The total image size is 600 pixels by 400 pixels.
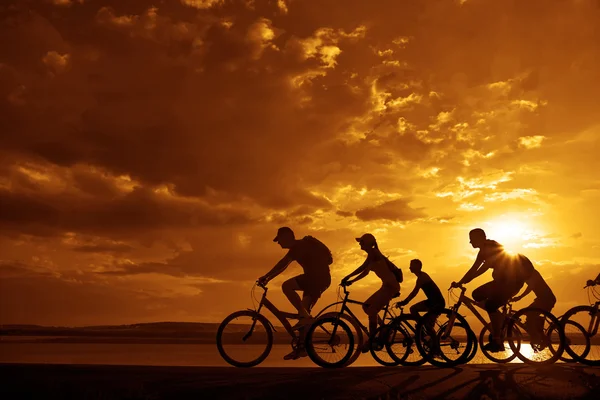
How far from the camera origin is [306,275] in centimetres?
1213

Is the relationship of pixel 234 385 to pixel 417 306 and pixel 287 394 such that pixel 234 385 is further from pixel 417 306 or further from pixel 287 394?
pixel 417 306

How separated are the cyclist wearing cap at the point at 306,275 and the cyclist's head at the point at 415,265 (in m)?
1.98

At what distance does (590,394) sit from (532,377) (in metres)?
1.52

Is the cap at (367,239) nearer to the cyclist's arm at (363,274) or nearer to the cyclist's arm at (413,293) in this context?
the cyclist's arm at (363,274)

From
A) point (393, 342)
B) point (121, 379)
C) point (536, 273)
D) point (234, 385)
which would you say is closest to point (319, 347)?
point (393, 342)

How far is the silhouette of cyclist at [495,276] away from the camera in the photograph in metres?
12.1

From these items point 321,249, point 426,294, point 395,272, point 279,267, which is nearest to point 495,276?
point 426,294

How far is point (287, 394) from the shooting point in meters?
8.29

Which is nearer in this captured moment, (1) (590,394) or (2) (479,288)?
(1) (590,394)

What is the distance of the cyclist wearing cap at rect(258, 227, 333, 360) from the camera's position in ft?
39.7

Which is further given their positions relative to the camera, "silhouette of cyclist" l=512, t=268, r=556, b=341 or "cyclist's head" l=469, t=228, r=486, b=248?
"silhouette of cyclist" l=512, t=268, r=556, b=341

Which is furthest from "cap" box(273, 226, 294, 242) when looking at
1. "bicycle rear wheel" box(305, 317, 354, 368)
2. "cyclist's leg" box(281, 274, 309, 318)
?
"bicycle rear wheel" box(305, 317, 354, 368)

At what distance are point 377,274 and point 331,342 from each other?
1690mm

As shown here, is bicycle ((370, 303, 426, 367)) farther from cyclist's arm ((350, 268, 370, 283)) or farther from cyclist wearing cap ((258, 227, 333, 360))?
cyclist wearing cap ((258, 227, 333, 360))
